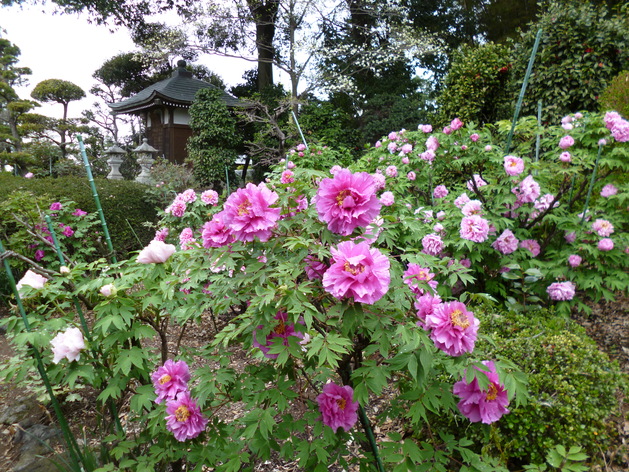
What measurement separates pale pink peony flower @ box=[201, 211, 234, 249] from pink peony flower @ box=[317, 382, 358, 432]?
55cm

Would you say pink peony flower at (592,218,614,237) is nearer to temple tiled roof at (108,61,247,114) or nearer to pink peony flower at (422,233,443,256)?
pink peony flower at (422,233,443,256)

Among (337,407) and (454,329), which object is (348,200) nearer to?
(454,329)

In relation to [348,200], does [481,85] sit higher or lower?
higher

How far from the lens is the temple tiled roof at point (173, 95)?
47.5 ft

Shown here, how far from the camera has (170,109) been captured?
50.1ft

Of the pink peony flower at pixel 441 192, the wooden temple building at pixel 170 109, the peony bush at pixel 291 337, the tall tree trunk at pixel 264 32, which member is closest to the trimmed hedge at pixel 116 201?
the pink peony flower at pixel 441 192

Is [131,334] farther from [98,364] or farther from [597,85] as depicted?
[597,85]

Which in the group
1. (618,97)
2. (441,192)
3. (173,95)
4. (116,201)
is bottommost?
(116,201)

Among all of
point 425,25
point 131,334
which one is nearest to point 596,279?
point 131,334

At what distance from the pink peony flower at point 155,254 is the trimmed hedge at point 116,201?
4182mm

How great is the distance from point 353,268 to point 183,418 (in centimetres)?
76

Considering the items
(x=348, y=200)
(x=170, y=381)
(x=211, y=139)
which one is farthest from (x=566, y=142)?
(x=211, y=139)

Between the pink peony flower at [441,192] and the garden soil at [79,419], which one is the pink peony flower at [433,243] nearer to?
the garden soil at [79,419]

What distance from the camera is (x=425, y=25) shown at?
13578 millimetres
